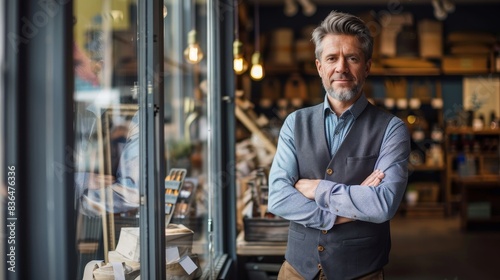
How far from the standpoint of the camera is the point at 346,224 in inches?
97.4

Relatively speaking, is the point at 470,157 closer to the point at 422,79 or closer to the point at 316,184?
the point at 422,79

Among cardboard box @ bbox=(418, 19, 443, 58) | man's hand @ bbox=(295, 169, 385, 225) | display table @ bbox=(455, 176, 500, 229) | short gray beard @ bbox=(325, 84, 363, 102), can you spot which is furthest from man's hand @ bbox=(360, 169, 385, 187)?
cardboard box @ bbox=(418, 19, 443, 58)

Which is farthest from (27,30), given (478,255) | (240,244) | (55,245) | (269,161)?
(478,255)

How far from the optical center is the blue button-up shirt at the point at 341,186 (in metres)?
2.37

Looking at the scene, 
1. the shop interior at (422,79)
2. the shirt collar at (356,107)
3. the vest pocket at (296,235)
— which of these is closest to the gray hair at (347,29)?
the shirt collar at (356,107)

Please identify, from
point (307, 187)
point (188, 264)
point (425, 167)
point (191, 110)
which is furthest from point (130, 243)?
point (425, 167)

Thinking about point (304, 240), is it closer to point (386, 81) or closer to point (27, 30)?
point (27, 30)

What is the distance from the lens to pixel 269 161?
518 cm

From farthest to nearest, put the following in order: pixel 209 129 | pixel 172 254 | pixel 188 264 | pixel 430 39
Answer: pixel 430 39
pixel 209 129
pixel 188 264
pixel 172 254

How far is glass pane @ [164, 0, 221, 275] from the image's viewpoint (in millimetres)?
4176

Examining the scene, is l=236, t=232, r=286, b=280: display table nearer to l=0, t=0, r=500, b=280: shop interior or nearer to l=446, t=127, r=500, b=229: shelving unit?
l=0, t=0, r=500, b=280: shop interior

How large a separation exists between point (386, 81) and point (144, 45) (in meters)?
8.77

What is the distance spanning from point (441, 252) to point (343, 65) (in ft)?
18.4

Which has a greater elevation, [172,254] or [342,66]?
[342,66]
